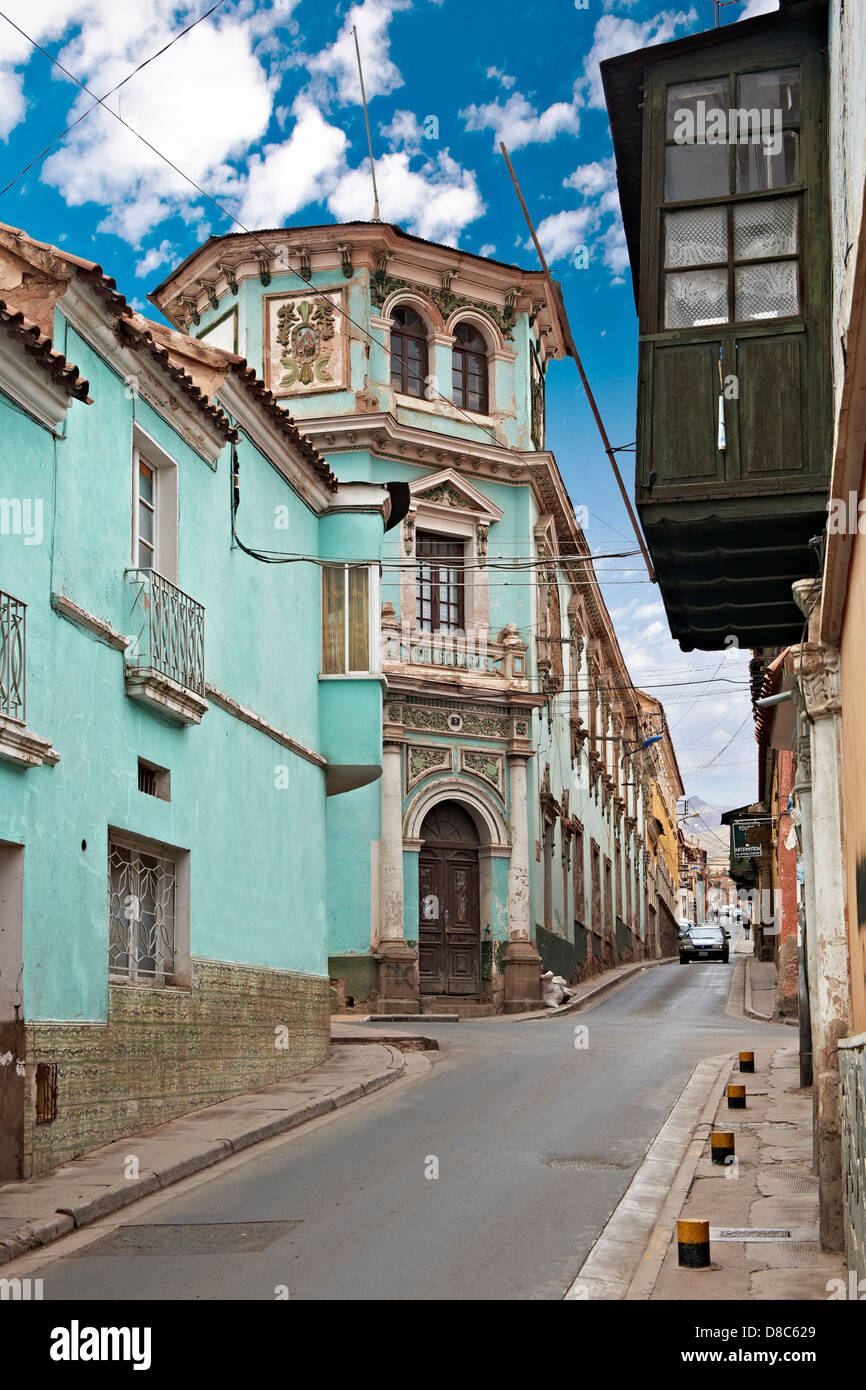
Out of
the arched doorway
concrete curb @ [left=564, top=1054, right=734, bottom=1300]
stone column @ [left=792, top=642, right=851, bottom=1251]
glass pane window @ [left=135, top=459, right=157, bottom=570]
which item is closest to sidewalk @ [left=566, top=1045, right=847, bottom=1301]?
concrete curb @ [left=564, top=1054, right=734, bottom=1300]

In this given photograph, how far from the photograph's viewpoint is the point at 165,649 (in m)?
14.7

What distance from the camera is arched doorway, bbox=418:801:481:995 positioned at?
31531 mm

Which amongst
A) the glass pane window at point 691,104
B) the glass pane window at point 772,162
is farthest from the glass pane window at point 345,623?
the glass pane window at point 772,162

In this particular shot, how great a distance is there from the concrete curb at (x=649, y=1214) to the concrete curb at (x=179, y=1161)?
3312 mm

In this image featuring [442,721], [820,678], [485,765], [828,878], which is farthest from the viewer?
[485,765]

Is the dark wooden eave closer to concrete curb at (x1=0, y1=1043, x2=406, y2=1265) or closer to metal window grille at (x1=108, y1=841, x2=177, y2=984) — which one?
metal window grille at (x1=108, y1=841, x2=177, y2=984)

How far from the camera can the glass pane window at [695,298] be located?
38.9 ft

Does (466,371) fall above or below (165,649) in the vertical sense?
above

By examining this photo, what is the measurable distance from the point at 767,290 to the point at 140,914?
7621 mm

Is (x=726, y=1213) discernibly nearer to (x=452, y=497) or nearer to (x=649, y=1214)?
(x=649, y=1214)

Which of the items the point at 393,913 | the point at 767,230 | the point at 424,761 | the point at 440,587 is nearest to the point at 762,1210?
the point at 767,230

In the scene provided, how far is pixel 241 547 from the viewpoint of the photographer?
1719 centimetres

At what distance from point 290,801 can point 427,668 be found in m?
13.1
